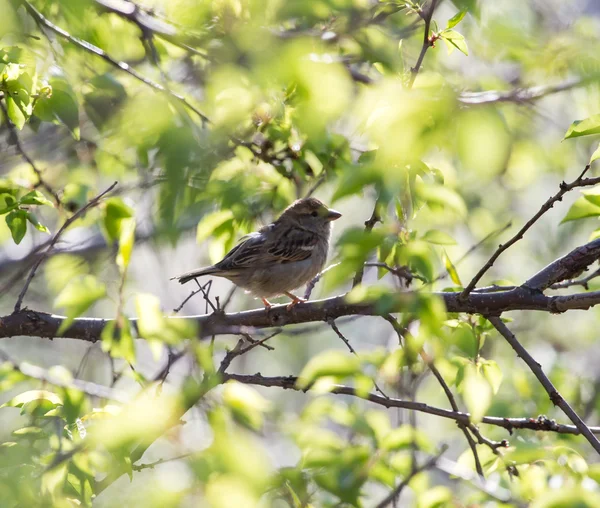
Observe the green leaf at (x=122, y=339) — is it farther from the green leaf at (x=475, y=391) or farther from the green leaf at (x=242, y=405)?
the green leaf at (x=475, y=391)

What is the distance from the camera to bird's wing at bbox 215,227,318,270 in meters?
6.41

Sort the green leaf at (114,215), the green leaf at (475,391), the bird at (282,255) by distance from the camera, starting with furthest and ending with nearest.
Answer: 1. the bird at (282,255)
2. the green leaf at (475,391)
3. the green leaf at (114,215)


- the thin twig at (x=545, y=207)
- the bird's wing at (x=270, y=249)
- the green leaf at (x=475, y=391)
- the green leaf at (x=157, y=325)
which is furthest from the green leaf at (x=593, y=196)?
the bird's wing at (x=270, y=249)

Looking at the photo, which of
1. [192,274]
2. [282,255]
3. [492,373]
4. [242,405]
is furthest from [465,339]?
[282,255]

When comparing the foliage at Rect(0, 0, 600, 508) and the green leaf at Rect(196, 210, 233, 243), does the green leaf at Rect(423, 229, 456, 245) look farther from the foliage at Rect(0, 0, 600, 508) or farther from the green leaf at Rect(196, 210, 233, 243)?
the green leaf at Rect(196, 210, 233, 243)

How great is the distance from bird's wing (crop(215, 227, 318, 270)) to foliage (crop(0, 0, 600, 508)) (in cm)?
120

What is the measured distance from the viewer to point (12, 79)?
3.45m

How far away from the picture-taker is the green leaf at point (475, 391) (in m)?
2.99

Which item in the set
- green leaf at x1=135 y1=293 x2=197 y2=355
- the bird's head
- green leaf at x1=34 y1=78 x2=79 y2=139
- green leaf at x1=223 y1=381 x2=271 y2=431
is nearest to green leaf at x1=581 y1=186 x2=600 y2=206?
green leaf at x1=223 y1=381 x2=271 y2=431

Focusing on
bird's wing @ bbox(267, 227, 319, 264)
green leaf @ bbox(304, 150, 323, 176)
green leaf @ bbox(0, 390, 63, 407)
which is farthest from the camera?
bird's wing @ bbox(267, 227, 319, 264)

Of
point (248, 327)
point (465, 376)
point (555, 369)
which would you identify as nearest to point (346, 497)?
point (465, 376)

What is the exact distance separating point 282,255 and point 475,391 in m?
3.67

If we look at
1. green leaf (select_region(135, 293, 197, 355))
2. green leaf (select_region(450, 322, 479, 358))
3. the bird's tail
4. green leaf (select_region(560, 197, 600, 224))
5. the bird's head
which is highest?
green leaf (select_region(560, 197, 600, 224))

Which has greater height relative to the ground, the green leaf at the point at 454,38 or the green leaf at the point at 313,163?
the green leaf at the point at 454,38
